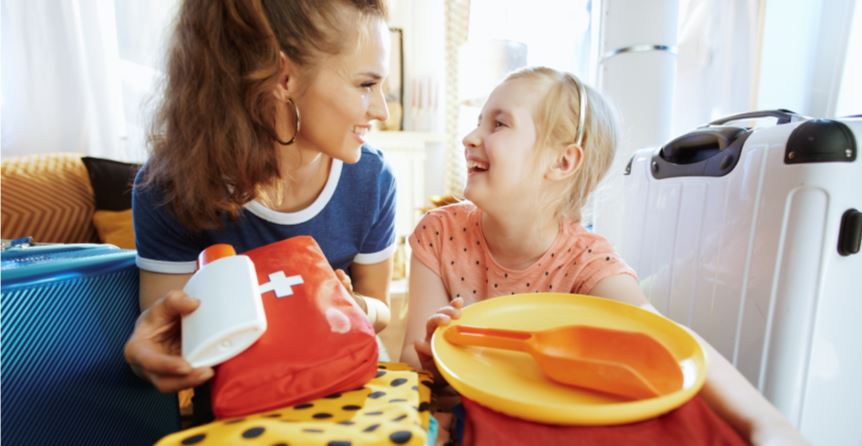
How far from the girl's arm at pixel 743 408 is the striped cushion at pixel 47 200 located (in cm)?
176

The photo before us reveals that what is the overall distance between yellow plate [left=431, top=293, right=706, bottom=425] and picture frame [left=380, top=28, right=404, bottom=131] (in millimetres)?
1890

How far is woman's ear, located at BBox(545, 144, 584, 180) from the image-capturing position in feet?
2.38

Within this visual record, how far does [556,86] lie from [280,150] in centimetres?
48

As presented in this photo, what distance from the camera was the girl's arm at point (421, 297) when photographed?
0.69 meters

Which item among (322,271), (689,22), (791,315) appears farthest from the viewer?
(689,22)

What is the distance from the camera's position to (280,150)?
0.73 m

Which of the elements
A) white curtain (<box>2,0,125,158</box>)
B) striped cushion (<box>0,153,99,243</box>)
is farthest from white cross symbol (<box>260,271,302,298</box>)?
white curtain (<box>2,0,125,158</box>)

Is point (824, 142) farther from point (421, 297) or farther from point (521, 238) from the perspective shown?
point (421, 297)

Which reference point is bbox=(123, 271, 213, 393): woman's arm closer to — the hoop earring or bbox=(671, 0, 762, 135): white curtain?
the hoop earring

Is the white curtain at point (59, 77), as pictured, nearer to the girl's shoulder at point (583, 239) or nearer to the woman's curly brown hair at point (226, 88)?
the woman's curly brown hair at point (226, 88)

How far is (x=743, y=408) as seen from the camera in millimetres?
378

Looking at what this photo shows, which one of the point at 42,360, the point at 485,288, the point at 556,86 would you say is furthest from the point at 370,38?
the point at 42,360

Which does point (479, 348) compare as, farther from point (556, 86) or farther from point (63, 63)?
point (63, 63)

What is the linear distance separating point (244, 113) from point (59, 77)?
5.38 ft
